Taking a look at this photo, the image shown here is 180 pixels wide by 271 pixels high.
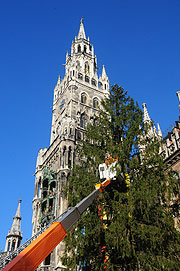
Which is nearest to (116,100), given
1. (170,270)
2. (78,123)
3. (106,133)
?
(106,133)

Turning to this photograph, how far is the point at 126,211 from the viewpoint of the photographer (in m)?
10.1

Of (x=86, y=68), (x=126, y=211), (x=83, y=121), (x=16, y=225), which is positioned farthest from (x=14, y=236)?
(x=126, y=211)

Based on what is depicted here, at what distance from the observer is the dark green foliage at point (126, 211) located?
9.50m

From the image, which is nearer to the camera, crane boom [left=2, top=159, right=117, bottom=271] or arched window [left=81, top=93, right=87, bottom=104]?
crane boom [left=2, top=159, right=117, bottom=271]

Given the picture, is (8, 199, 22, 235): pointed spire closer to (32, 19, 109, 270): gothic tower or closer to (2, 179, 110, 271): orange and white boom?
(32, 19, 109, 270): gothic tower

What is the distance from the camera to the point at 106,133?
1355 centimetres

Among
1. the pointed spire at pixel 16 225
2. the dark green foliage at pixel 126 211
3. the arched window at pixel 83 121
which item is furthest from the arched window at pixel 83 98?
the dark green foliage at pixel 126 211

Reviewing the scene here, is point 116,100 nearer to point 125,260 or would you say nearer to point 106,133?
point 106,133

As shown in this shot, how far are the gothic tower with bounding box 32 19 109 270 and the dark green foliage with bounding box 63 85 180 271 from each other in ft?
12.1

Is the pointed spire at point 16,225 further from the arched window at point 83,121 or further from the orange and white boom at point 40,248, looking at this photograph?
the orange and white boom at point 40,248

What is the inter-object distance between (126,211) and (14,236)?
31.5m

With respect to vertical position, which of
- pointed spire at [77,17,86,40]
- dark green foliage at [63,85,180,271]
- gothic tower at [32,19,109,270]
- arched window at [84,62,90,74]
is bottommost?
dark green foliage at [63,85,180,271]

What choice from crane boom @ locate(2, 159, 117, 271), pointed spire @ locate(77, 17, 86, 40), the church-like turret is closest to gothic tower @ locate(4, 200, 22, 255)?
the church-like turret

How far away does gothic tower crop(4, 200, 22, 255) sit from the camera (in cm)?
3666
